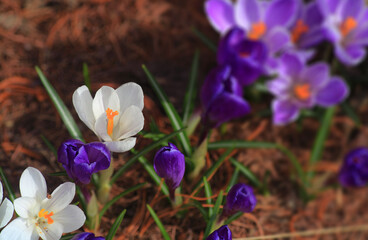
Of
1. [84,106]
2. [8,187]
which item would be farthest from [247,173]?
[8,187]

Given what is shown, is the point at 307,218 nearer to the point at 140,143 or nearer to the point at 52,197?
the point at 140,143

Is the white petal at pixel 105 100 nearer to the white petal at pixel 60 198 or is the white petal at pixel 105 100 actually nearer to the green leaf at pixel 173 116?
the white petal at pixel 60 198

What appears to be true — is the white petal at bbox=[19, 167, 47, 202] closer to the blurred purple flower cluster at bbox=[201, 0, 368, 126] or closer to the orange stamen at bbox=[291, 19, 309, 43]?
the blurred purple flower cluster at bbox=[201, 0, 368, 126]

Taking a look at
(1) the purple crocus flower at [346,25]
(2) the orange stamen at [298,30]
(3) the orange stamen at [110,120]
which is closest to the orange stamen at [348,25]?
(1) the purple crocus flower at [346,25]

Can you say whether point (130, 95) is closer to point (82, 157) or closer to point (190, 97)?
point (82, 157)

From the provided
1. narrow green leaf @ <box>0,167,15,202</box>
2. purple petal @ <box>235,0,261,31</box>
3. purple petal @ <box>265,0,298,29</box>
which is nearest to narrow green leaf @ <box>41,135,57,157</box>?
narrow green leaf @ <box>0,167,15,202</box>
